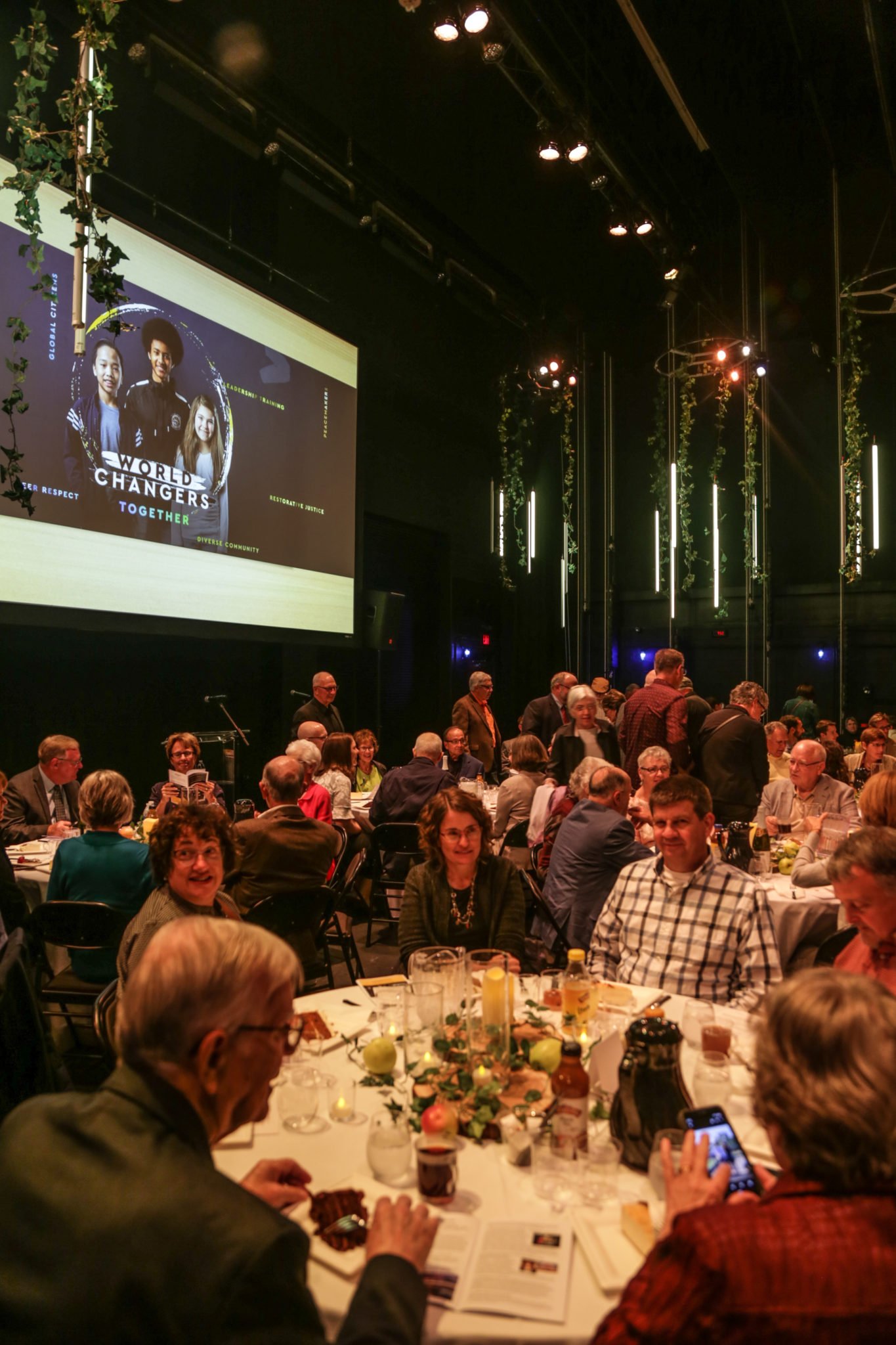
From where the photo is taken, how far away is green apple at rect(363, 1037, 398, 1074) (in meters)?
1.93

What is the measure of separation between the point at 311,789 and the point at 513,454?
7.74m

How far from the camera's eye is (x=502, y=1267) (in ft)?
4.33

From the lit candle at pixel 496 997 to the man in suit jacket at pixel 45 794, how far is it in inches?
141

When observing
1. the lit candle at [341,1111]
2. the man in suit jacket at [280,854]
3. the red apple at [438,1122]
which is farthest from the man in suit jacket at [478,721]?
the red apple at [438,1122]

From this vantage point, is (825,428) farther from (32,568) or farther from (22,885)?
(22,885)

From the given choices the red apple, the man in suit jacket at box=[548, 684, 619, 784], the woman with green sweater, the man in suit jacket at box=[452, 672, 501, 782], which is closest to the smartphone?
the red apple

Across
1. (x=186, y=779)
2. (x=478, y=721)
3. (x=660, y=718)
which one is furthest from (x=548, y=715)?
(x=186, y=779)

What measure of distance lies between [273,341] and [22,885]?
504 centimetres

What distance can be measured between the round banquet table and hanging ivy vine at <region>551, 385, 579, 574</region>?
10100mm

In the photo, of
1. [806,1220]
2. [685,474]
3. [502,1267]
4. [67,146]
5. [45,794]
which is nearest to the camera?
[806,1220]

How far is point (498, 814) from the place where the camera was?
535cm

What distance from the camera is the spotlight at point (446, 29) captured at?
5617mm

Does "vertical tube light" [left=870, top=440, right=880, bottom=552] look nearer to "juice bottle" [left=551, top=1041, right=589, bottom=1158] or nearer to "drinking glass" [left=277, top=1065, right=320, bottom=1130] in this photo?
"juice bottle" [left=551, top=1041, right=589, bottom=1158]

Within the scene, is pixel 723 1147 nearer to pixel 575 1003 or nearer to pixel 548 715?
pixel 575 1003
